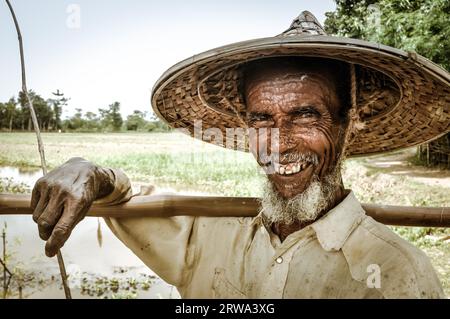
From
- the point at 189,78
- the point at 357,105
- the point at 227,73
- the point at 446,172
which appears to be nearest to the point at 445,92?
the point at 357,105

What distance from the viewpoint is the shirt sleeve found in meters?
1.65

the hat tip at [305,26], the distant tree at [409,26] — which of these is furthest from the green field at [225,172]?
the distant tree at [409,26]

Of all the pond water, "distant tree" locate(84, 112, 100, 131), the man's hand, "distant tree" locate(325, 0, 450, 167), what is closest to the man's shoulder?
the man's hand

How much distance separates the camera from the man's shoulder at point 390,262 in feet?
3.84

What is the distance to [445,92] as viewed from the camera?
57.6 inches

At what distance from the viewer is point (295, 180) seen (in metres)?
1.55

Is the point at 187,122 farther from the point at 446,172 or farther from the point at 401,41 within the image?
the point at 446,172

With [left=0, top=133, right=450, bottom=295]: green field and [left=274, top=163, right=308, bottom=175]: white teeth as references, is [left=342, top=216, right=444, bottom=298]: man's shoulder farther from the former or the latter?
[left=0, top=133, right=450, bottom=295]: green field

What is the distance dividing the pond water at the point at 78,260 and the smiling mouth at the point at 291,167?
4639mm

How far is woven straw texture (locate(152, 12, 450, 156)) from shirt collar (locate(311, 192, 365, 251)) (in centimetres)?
55

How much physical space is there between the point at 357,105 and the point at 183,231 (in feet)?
3.55

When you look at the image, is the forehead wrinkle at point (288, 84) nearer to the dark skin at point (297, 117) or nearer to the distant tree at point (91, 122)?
the dark skin at point (297, 117)

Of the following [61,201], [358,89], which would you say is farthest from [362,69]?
[61,201]

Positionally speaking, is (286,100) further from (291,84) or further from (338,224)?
(338,224)
